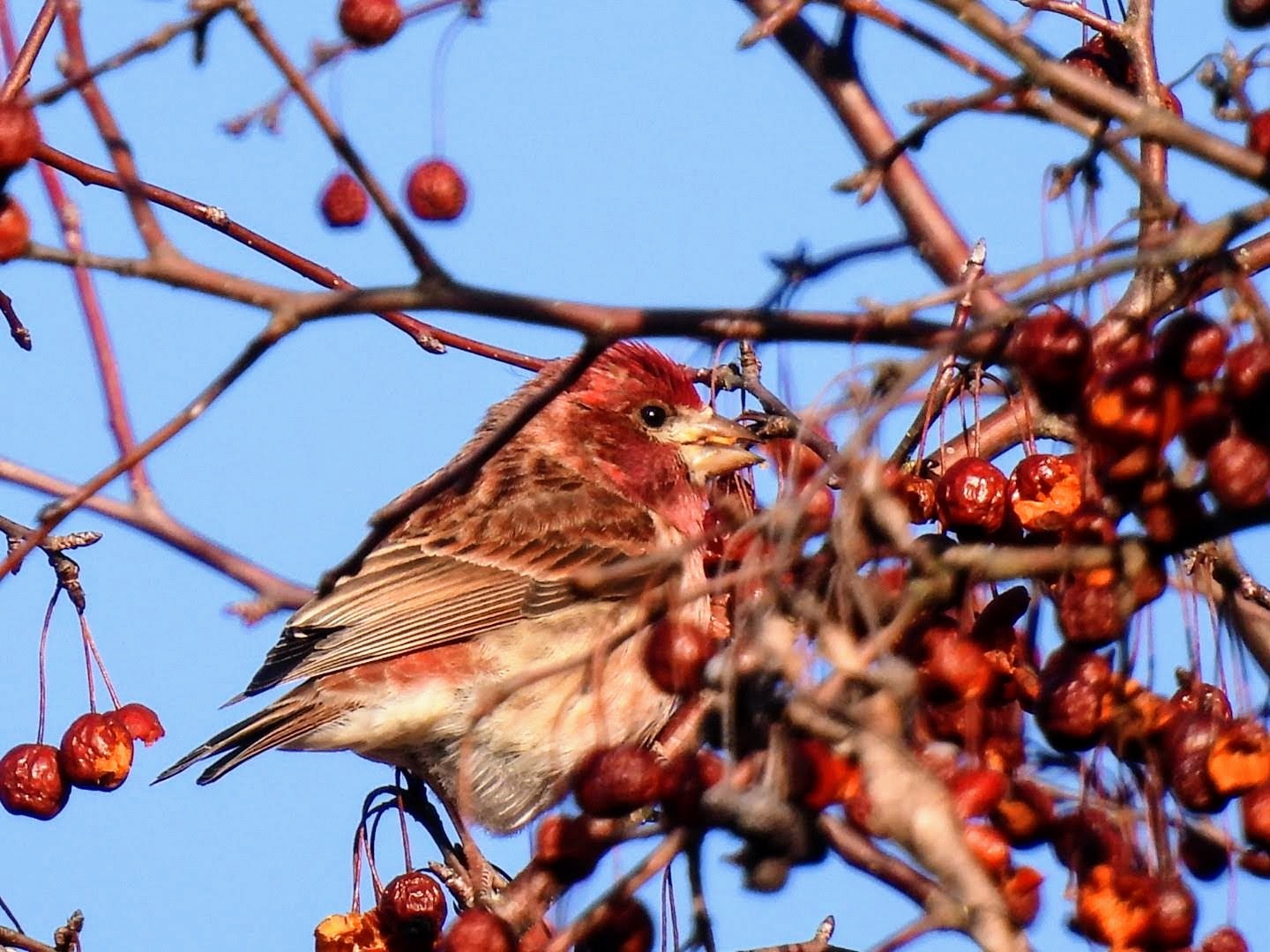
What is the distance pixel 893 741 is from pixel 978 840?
40.7 inches

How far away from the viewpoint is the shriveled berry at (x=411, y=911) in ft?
16.8

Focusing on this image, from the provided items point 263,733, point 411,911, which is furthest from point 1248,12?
point 263,733

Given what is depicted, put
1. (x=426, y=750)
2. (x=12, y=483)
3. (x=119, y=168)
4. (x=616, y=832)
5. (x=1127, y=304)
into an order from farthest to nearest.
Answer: (x=426, y=750)
(x=12, y=483)
(x=1127, y=304)
(x=616, y=832)
(x=119, y=168)

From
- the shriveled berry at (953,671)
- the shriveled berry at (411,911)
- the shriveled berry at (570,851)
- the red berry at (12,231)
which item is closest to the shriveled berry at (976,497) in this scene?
the shriveled berry at (953,671)

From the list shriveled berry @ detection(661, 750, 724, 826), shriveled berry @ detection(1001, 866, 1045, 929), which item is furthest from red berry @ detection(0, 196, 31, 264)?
shriveled berry @ detection(1001, 866, 1045, 929)

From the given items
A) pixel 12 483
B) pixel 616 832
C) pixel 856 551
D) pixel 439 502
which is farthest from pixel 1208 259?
pixel 439 502

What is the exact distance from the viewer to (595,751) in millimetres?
3340

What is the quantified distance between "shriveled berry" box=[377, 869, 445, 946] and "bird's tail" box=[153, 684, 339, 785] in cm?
146

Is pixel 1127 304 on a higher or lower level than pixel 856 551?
higher

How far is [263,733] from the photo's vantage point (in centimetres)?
672

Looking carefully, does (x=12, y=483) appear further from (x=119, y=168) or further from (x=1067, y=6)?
(x=1067, y=6)

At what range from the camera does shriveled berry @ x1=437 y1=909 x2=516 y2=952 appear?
3461 mm

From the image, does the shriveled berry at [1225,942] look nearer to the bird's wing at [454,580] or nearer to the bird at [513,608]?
the bird at [513,608]

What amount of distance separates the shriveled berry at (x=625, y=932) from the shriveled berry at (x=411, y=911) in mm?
1683
